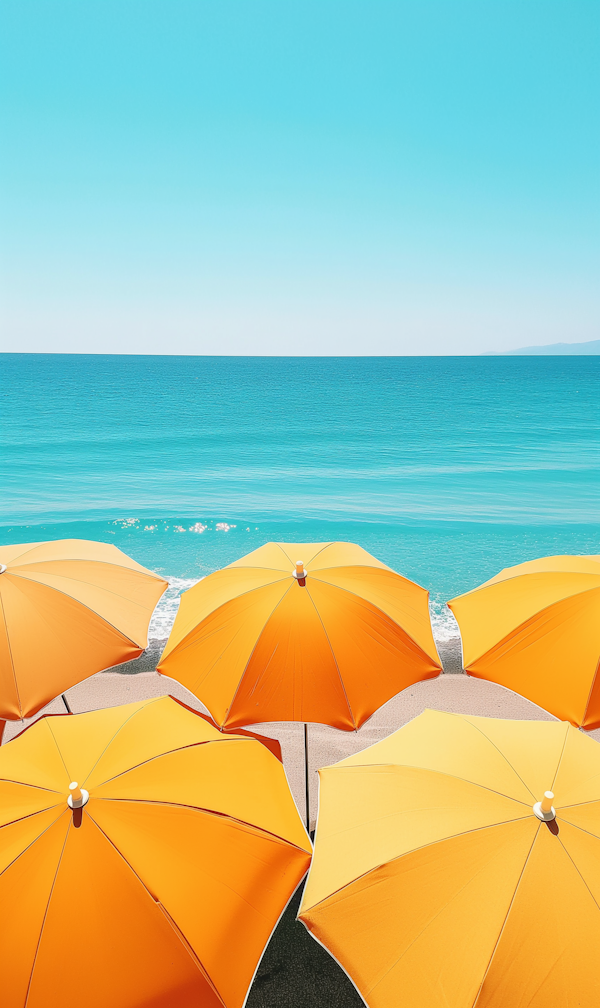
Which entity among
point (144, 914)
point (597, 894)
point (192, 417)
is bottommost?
point (144, 914)

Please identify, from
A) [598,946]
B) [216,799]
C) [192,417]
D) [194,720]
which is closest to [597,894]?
[598,946]

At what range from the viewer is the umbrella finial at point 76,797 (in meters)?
2.62

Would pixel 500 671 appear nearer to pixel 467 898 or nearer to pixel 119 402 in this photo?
pixel 467 898

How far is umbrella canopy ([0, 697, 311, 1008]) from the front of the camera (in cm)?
230

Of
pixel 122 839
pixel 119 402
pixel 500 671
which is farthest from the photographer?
pixel 119 402

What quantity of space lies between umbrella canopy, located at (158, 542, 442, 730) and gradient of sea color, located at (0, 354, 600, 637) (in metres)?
5.23

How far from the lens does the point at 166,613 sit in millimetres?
10359

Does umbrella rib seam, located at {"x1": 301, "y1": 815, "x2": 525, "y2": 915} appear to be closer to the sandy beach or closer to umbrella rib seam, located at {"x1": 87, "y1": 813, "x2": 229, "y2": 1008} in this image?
umbrella rib seam, located at {"x1": 87, "y1": 813, "x2": 229, "y2": 1008}

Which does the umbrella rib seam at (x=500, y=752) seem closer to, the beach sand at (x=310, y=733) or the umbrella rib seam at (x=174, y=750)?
the umbrella rib seam at (x=174, y=750)

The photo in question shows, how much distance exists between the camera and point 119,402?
58.6m

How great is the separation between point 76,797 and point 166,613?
7.89 metres

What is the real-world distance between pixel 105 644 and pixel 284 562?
1743 millimetres

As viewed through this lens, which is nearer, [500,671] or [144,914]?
[144,914]

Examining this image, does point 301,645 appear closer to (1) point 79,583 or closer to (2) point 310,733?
(1) point 79,583
